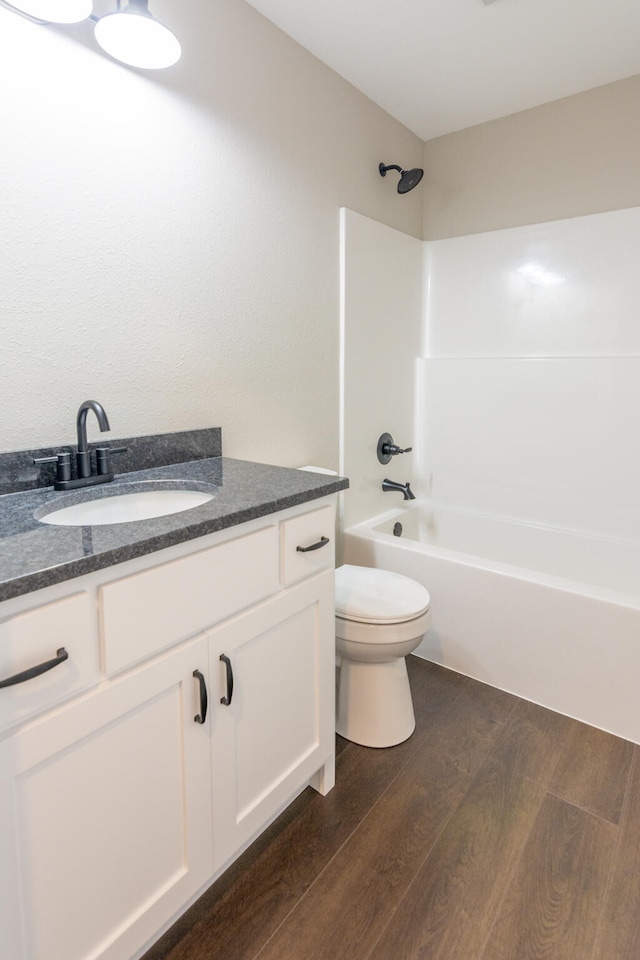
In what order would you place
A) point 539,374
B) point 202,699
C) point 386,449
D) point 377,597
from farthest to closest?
point 386,449 < point 539,374 < point 377,597 < point 202,699

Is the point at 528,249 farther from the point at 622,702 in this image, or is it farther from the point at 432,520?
the point at 622,702

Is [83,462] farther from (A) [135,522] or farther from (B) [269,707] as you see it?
(B) [269,707]

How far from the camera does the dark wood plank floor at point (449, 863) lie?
1134 millimetres

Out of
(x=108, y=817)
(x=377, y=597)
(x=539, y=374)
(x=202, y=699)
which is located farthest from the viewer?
(x=539, y=374)

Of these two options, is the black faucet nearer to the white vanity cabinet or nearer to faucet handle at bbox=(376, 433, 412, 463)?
the white vanity cabinet

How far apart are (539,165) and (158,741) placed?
2663 millimetres

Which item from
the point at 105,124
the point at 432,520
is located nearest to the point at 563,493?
the point at 432,520

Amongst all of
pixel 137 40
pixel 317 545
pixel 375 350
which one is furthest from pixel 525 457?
pixel 137 40

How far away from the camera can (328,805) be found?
4.87 ft

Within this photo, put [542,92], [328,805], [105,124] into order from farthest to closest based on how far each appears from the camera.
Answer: [542,92] < [328,805] < [105,124]

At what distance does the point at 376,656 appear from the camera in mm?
1660

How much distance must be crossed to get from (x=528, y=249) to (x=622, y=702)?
1909mm

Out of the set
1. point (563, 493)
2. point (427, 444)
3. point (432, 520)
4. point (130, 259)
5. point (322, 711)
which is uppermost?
point (130, 259)

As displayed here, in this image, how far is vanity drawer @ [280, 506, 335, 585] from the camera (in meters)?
1.24
